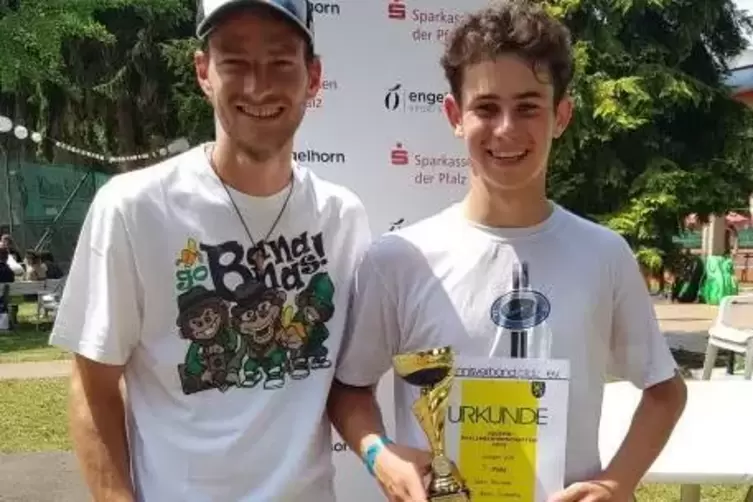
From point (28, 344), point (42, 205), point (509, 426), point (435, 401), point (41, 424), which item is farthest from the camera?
point (42, 205)

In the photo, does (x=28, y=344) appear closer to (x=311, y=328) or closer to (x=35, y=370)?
(x=35, y=370)

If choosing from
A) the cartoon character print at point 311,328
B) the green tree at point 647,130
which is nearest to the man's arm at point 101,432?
the cartoon character print at point 311,328

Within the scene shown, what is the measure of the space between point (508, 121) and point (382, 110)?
5.68ft

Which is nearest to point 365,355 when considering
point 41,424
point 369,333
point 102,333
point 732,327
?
point 369,333

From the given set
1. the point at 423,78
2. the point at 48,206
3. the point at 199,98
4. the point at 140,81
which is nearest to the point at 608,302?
the point at 423,78

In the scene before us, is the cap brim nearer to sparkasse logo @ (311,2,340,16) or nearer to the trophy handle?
the trophy handle

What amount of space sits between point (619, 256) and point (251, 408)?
2.67 feet

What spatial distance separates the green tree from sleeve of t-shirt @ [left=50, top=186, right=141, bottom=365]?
812 centimetres

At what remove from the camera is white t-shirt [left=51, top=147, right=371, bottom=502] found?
2.02 meters

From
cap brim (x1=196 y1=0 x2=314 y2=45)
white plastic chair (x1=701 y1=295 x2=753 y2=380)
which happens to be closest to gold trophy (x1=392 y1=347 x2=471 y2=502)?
cap brim (x1=196 y1=0 x2=314 y2=45)

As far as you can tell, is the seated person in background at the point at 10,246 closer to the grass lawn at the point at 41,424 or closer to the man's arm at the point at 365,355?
the grass lawn at the point at 41,424

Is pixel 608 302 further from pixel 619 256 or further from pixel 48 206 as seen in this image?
pixel 48 206

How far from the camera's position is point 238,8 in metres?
2.05

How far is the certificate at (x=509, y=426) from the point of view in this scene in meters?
2.04
